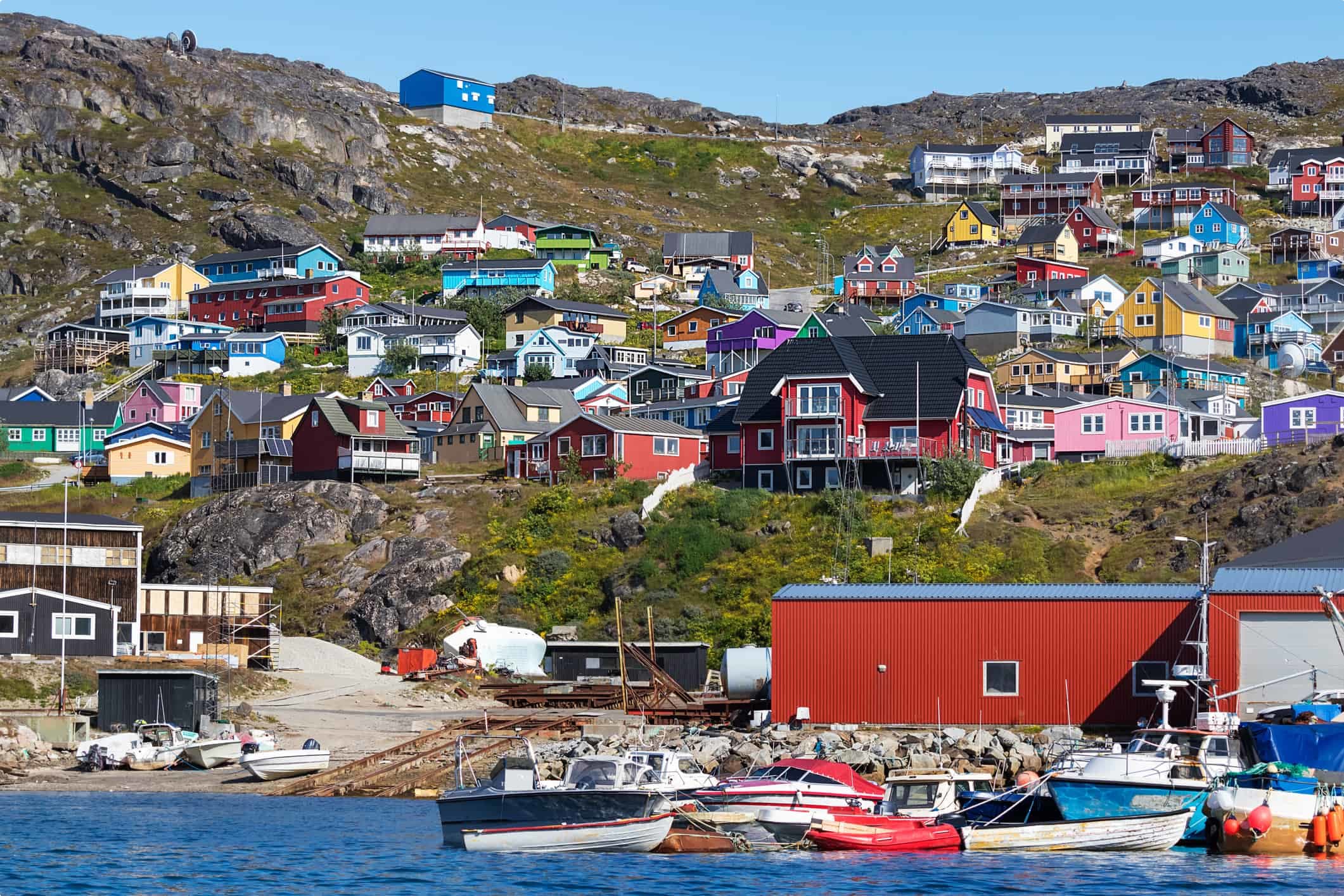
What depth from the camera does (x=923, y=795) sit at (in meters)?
39.2

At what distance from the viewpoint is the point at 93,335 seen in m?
136

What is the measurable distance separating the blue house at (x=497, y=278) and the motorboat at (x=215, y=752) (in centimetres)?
9103

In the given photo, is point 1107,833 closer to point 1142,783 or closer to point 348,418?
point 1142,783

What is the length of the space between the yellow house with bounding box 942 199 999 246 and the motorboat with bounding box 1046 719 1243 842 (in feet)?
414

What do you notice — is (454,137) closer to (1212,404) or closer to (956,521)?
(1212,404)

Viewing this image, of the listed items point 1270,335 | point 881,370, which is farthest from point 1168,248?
point 881,370

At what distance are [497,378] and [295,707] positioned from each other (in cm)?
6228

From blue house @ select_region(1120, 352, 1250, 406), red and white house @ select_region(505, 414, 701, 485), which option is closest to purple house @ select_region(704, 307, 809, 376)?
blue house @ select_region(1120, 352, 1250, 406)

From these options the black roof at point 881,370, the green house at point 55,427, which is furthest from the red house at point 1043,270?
the green house at point 55,427

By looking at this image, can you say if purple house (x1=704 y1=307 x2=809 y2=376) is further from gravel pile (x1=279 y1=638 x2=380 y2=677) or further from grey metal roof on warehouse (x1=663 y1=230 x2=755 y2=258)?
gravel pile (x1=279 y1=638 x2=380 y2=677)

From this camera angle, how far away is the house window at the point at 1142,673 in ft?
156

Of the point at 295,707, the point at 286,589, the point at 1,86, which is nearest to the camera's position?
the point at 295,707

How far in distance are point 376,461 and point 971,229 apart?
83.9 metres

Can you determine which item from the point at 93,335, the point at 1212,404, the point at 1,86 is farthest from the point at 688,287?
the point at 1,86
